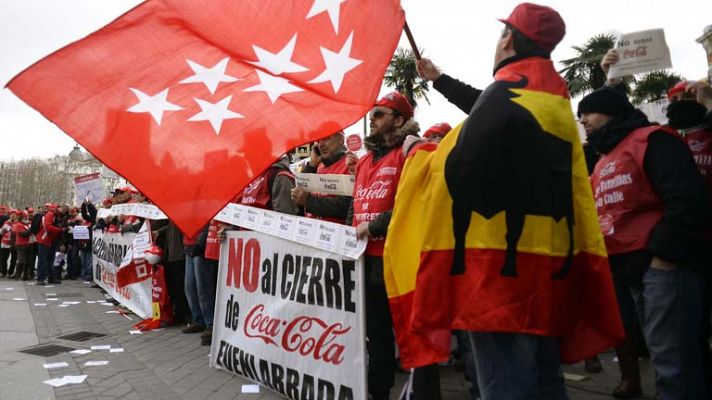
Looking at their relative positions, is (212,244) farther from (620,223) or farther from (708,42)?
(708,42)

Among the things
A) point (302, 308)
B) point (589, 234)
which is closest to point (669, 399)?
point (589, 234)

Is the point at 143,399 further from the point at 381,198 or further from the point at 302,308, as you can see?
the point at 381,198

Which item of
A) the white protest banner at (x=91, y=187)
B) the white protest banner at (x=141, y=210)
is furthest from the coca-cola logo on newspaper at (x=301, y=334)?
the white protest banner at (x=91, y=187)

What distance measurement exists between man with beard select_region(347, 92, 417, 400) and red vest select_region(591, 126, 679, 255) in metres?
1.25

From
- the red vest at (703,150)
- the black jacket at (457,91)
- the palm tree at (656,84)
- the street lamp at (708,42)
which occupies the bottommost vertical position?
the red vest at (703,150)

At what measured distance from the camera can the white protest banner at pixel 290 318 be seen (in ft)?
10.9

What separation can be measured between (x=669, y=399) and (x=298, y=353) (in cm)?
228

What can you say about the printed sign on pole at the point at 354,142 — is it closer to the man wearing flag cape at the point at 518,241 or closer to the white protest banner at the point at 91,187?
the white protest banner at the point at 91,187

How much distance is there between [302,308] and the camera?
3.70m

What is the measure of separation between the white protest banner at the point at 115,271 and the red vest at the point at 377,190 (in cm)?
532

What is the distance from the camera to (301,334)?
368 centimetres

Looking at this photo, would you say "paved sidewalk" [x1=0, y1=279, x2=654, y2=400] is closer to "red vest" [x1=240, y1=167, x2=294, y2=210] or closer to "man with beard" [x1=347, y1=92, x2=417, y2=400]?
"man with beard" [x1=347, y1=92, x2=417, y2=400]

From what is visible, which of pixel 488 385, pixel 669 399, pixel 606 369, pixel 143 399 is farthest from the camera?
pixel 606 369

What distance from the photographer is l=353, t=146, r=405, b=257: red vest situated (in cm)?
329
